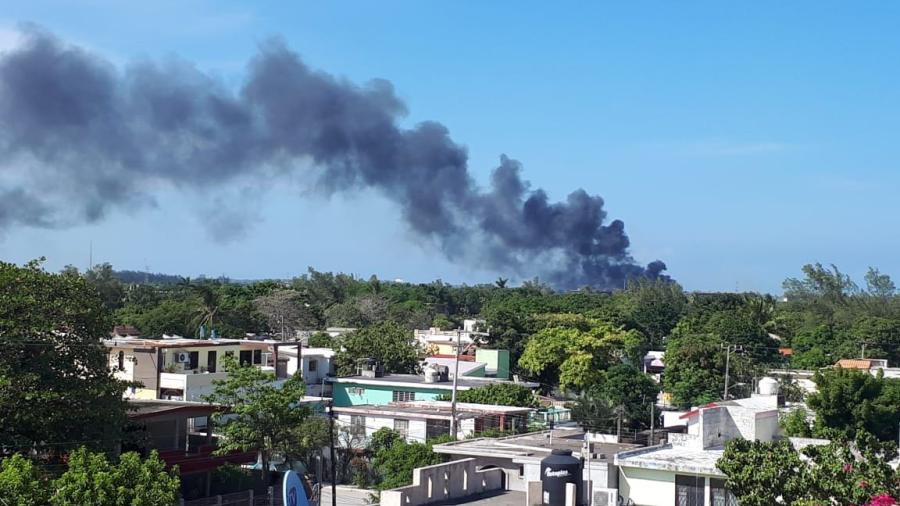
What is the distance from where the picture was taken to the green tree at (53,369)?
24375mm

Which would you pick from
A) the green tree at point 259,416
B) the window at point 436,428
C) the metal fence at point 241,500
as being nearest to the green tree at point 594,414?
the window at point 436,428

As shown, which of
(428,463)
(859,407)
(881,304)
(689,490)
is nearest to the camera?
(689,490)

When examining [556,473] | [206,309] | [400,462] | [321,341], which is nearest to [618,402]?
[400,462]

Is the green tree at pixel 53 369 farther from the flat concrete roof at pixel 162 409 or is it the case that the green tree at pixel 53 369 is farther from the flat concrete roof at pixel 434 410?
the flat concrete roof at pixel 434 410

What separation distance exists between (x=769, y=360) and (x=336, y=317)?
43727 millimetres

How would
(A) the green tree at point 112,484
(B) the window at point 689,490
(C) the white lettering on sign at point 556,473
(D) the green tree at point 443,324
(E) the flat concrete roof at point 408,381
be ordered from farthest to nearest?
1. (D) the green tree at point 443,324
2. (E) the flat concrete roof at point 408,381
3. (B) the window at point 689,490
4. (C) the white lettering on sign at point 556,473
5. (A) the green tree at point 112,484

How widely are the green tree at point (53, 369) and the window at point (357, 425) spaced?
49.9 ft

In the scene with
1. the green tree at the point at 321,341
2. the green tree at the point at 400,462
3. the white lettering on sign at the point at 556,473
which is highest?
the green tree at the point at 321,341

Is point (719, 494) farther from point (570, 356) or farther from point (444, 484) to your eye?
point (570, 356)

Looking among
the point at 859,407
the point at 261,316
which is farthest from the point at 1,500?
the point at 261,316

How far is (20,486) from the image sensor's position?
20531 millimetres

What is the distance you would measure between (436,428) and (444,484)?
16109 mm

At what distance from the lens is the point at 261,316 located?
294 feet

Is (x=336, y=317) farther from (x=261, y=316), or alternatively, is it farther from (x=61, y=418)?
(x=61, y=418)
